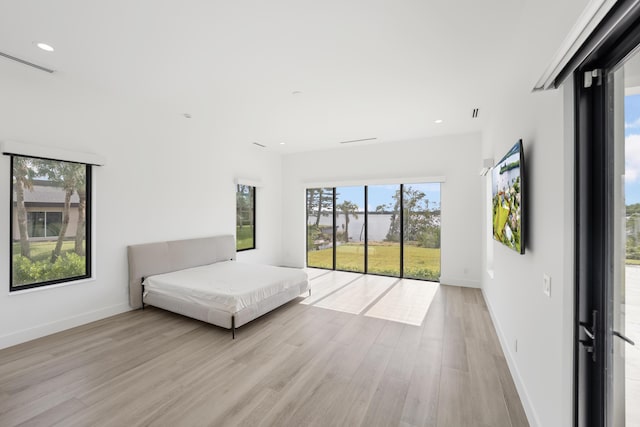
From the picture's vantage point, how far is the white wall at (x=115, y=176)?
2.91m

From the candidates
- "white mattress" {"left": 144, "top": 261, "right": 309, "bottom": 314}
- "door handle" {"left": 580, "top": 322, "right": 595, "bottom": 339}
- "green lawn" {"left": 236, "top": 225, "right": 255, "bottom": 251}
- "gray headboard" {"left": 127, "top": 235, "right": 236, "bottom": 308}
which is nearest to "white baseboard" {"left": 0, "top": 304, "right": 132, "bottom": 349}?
"gray headboard" {"left": 127, "top": 235, "right": 236, "bottom": 308}

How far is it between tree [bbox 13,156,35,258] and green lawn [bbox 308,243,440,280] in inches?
197

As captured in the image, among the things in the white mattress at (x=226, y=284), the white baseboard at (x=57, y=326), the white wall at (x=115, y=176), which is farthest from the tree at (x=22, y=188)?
the white mattress at (x=226, y=284)

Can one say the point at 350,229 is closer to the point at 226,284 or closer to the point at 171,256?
the point at 226,284

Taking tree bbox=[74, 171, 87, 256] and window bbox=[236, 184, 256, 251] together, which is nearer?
tree bbox=[74, 171, 87, 256]

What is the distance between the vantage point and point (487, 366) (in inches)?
99.0

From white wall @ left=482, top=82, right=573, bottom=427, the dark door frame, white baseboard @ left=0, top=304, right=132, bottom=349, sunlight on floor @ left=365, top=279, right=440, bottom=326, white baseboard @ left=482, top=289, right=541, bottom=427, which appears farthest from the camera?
sunlight on floor @ left=365, top=279, right=440, bottom=326

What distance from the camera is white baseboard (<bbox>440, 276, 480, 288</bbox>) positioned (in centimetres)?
511

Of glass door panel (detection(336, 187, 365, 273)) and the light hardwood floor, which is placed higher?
glass door panel (detection(336, 187, 365, 273))

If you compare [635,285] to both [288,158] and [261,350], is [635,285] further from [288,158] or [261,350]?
[288,158]

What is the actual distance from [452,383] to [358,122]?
3.76m

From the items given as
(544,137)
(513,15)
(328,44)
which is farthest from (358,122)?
(544,137)

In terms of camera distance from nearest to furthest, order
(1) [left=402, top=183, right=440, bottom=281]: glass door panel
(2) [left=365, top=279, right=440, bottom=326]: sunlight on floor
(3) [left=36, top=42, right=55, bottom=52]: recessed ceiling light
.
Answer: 1. (3) [left=36, top=42, right=55, bottom=52]: recessed ceiling light
2. (2) [left=365, top=279, right=440, bottom=326]: sunlight on floor
3. (1) [left=402, top=183, right=440, bottom=281]: glass door panel

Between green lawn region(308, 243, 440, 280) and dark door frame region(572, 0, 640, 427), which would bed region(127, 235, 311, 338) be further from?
dark door frame region(572, 0, 640, 427)
